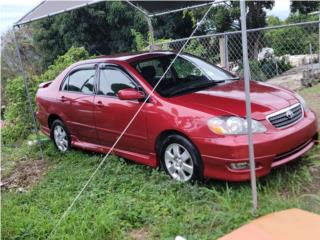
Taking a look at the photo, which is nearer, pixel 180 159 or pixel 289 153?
pixel 289 153

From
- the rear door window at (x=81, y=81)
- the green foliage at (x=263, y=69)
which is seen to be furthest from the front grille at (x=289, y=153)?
the green foliage at (x=263, y=69)

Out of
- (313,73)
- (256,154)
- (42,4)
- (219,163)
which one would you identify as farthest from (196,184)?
(313,73)

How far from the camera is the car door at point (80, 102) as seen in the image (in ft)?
19.9

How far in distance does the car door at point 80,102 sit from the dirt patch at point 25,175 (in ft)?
2.70

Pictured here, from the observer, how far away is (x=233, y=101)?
464cm

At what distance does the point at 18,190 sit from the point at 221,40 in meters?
5.21

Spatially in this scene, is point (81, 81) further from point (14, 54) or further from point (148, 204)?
point (14, 54)

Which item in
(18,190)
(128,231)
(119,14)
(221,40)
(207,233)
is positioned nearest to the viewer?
(207,233)

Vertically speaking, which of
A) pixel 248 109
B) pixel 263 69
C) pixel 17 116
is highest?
pixel 248 109

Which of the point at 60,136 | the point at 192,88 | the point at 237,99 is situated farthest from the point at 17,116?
the point at 237,99

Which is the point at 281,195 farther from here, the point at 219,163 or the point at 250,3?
the point at 250,3

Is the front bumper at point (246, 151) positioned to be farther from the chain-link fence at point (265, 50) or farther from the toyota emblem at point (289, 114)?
the chain-link fence at point (265, 50)

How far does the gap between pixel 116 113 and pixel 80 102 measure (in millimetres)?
942

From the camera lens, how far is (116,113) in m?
5.50
